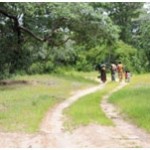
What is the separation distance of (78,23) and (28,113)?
16016 millimetres

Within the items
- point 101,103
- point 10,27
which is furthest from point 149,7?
point 10,27

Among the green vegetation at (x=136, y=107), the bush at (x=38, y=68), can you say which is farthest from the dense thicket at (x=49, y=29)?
the bush at (x=38, y=68)

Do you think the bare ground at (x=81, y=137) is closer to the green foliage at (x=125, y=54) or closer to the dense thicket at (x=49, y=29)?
the dense thicket at (x=49, y=29)

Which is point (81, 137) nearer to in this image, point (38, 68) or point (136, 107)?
Result: point (136, 107)

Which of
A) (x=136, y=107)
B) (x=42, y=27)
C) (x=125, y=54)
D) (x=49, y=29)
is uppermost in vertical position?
(x=42, y=27)

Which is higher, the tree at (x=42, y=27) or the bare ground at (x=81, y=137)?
the tree at (x=42, y=27)

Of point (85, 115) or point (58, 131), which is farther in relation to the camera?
point (85, 115)

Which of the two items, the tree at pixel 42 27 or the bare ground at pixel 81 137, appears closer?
the bare ground at pixel 81 137

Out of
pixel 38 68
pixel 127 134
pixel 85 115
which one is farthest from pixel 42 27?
pixel 127 134

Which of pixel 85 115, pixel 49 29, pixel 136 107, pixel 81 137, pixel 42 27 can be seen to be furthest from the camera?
pixel 49 29

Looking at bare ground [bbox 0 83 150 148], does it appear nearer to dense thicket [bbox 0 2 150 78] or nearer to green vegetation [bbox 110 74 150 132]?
green vegetation [bbox 110 74 150 132]

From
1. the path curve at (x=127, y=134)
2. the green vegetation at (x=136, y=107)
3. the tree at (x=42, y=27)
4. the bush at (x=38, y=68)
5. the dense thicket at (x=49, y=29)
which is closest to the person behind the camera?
the path curve at (x=127, y=134)

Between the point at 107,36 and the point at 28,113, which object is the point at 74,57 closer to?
the point at 107,36

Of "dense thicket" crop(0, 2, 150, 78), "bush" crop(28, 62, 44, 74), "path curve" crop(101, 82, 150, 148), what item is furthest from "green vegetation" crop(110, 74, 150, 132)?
"bush" crop(28, 62, 44, 74)
